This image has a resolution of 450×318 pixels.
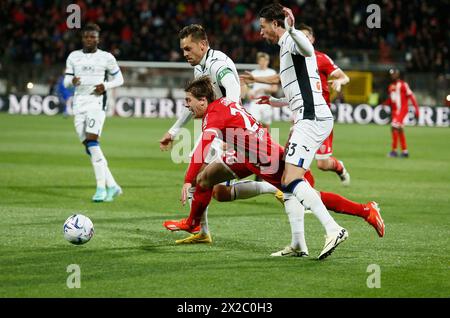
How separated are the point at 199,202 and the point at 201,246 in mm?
437

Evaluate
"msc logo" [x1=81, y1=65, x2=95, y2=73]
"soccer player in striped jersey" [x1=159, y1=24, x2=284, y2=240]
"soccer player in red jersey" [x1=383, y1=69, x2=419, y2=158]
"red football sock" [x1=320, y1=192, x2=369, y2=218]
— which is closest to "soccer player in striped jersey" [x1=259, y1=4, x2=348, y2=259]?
"red football sock" [x1=320, y1=192, x2=369, y2=218]

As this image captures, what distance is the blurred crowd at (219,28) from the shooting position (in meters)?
34.9

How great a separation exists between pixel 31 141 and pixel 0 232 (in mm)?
13567

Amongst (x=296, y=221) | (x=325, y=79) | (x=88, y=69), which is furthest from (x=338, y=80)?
(x=88, y=69)

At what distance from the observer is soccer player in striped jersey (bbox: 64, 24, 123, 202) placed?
12.2 metres

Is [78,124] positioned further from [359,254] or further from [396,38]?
[396,38]

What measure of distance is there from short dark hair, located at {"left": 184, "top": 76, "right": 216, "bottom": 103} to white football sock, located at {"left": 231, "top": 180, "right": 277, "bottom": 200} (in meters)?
1.08

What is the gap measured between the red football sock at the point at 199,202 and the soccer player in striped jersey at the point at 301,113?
0.97 metres

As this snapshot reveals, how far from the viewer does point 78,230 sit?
26.5 ft

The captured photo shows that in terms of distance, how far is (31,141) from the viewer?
22.2 metres

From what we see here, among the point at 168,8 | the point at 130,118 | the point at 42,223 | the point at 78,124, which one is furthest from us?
the point at 168,8

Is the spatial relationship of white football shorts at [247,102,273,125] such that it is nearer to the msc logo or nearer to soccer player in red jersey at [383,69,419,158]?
soccer player in red jersey at [383,69,419,158]

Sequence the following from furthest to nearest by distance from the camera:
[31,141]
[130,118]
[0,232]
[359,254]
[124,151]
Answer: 1. [130,118]
2. [31,141]
3. [124,151]
4. [0,232]
5. [359,254]

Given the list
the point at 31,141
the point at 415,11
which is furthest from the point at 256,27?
the point at 31,141
